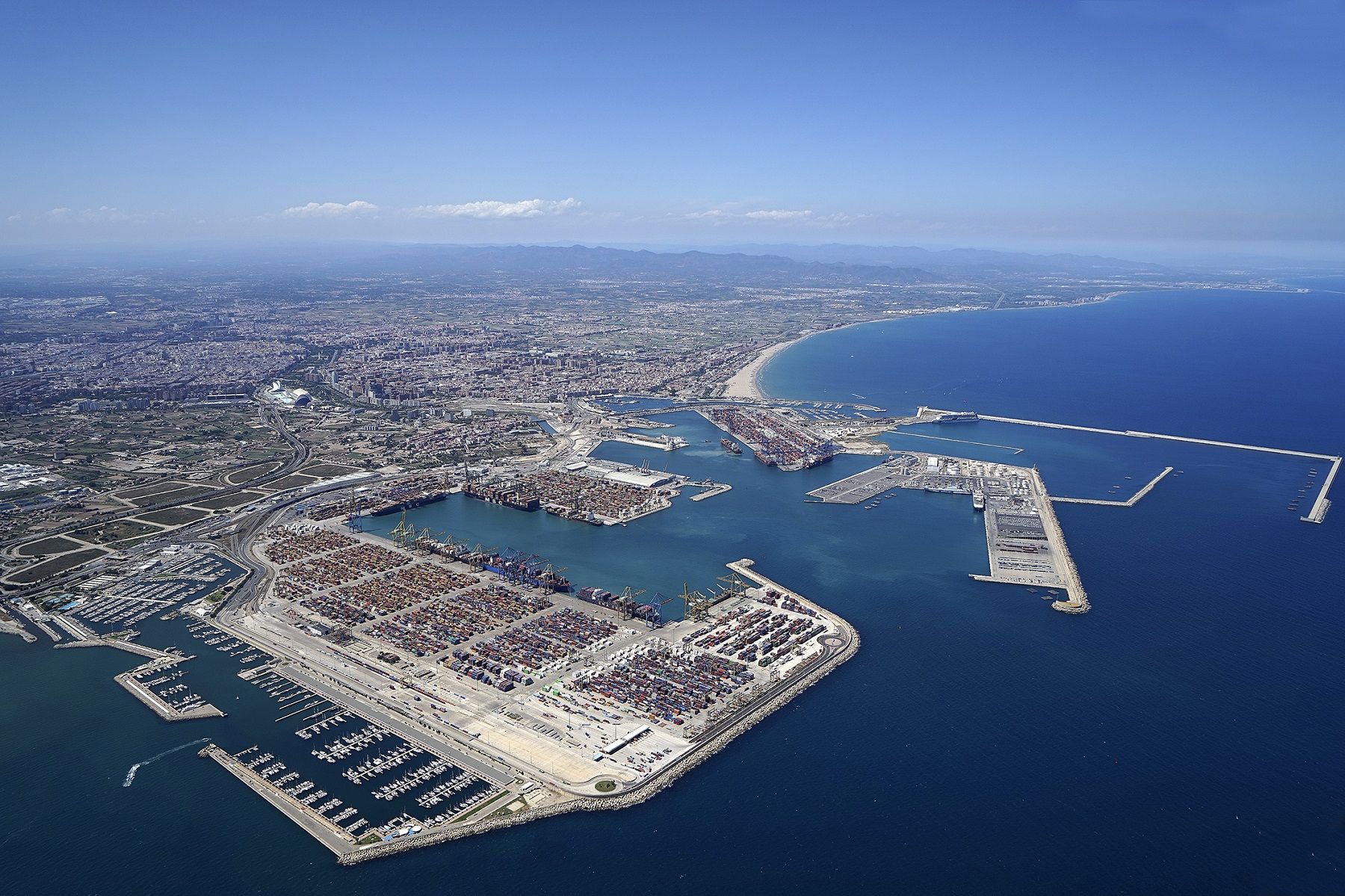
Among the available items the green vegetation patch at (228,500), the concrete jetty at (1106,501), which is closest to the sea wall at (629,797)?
the concrete jetty at (1106,501)

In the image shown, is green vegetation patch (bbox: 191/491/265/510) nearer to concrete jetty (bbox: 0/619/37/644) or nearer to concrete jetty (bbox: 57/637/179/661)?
concrete jetty (bbox: 0/619/37/644)

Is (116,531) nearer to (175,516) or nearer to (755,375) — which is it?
(175,516)

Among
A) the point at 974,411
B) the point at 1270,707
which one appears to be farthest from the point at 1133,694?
the point at 974,411

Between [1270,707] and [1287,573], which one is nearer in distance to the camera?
[1270,707]

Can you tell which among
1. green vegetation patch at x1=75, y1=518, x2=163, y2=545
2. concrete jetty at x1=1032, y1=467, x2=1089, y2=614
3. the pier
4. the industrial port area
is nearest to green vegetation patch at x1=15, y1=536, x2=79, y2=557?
the industrial port area

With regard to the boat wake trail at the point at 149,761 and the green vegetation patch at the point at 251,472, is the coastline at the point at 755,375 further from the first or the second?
the boat wake trail at the point at 149,761

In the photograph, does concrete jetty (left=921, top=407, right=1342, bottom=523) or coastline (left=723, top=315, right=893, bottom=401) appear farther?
coastline (left=723, top=315, right=893, bottom=401)

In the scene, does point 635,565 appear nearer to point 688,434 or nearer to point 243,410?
point 688,434
